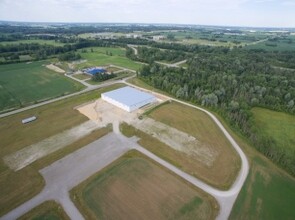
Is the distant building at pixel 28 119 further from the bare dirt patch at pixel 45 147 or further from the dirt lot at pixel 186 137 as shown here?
the dirt lot at pixel 186 137

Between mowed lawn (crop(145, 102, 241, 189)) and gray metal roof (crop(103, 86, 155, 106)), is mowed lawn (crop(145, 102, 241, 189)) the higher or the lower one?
the lower one

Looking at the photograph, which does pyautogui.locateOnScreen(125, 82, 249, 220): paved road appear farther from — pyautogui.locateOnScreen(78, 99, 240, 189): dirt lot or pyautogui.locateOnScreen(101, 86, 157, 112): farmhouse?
pyautogui.locateOnScreen(101, 86, 157, 112): farmhouse

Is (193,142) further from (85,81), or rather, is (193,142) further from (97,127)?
(85,81)

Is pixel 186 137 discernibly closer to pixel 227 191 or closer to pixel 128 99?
pixel 227 191

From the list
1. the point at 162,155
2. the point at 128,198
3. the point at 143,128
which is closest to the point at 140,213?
the point at 128,198

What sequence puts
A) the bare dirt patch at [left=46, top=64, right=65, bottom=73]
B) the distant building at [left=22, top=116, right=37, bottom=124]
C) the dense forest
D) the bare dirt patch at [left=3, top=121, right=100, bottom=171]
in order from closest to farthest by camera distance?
the bare dirt patch at [left=3, top=121, right=100, bottom=171]
the dense forest
the distant building at [left=22, top=116, right=37, bottom=124]
the bare dirt patch at [left=46, top=64, right=65, bottom=73]

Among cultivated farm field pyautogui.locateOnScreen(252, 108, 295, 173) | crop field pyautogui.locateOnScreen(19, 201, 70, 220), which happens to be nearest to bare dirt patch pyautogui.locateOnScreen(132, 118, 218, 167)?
cultivated farm field pyautogui.locateOnScreen(252, 108, 295, 173)
